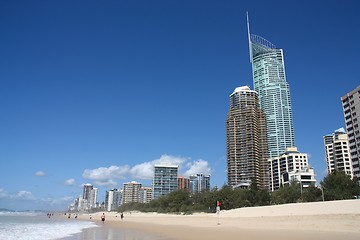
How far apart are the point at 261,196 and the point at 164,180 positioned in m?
117

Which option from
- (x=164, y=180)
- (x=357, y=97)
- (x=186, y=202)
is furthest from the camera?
(x=164, y=180)

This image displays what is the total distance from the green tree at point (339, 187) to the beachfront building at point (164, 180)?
433 feet

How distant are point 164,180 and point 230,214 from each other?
5673 inches

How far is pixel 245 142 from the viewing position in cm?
15962

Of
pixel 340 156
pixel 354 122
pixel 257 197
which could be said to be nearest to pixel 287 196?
pixel 257 197

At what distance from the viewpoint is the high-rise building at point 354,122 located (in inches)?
4172

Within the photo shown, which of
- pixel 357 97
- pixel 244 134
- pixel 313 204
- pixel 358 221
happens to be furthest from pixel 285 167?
pixel 358 221

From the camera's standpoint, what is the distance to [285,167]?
153 m

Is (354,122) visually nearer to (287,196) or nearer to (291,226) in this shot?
(287,196)

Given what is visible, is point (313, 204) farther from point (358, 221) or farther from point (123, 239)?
point (123, 239)

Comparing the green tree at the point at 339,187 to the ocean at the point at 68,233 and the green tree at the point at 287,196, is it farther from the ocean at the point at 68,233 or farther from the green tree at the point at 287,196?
the ocean at the point at 68,233

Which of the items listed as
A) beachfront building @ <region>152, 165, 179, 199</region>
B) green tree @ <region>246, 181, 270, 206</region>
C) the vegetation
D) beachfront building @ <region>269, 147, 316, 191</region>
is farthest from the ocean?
beachfront building @ <region>152, 165, 179, 199</region>

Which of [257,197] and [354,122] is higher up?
[354,122]

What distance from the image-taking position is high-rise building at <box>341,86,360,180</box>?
105969mm
